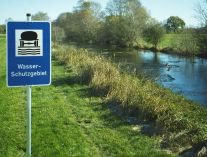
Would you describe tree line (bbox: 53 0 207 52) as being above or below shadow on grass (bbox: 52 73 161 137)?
above

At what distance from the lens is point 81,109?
13.0 meters

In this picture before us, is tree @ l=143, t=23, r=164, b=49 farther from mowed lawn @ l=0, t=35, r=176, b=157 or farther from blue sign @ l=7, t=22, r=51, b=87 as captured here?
blue sign @ l=7, t=22, r=51, b=87

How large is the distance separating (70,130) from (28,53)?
443cm

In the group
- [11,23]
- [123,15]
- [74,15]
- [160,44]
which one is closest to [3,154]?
[11,23]

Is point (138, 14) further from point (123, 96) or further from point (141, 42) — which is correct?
point (123, 96)

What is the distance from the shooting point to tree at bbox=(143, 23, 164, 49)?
204ft

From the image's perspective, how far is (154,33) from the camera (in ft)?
206

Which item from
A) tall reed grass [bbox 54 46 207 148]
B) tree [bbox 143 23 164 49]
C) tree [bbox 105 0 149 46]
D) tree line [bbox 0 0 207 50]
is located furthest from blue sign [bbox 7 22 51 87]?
tree [bbox 105 0 149 46]

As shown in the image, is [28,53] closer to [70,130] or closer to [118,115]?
[70,130]

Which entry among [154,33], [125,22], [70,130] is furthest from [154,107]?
[125,22]

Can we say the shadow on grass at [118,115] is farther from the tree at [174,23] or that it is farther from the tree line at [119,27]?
the tree at [174,23]

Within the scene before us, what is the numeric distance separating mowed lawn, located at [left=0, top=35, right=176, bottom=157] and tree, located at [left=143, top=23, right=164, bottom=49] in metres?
48.2

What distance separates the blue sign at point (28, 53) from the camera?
6070 mm

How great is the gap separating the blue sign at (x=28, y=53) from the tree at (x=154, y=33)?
56.6 meters
